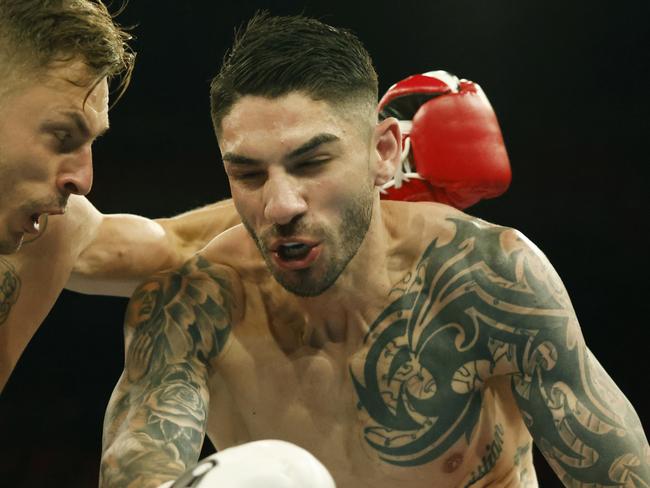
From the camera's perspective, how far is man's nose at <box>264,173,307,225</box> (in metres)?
1.41

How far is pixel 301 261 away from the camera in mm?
1457

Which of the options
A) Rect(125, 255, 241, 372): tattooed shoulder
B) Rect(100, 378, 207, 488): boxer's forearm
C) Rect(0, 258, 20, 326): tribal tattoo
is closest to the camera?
Rect(100, 378, 207, 488): boxer's forearm

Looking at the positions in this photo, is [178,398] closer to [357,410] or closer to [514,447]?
[357,410]

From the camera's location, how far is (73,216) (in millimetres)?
1743

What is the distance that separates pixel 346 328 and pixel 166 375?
0.93ft

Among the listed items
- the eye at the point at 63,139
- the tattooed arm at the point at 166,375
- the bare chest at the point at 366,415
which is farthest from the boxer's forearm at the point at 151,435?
the eye at the point at 63,139

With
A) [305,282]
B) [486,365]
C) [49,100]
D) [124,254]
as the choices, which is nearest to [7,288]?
[124,254]

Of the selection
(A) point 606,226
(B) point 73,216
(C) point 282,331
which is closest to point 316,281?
(C) point 282,331

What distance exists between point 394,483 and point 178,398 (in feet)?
1.21

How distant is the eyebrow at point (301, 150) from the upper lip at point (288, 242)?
11 cm

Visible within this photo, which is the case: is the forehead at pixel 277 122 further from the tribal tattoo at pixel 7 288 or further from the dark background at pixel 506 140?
the dark background at pixel 506 140

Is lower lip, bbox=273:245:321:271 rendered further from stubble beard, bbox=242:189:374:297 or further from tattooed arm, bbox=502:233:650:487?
tattooed arm, bbox=502:233:650:487

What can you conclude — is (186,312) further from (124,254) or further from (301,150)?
(301,150)

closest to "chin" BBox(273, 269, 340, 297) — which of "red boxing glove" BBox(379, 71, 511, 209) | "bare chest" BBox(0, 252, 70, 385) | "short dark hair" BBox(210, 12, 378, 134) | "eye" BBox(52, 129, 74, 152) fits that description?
"short dark hair" BBox(210, 12, 378, 134)
